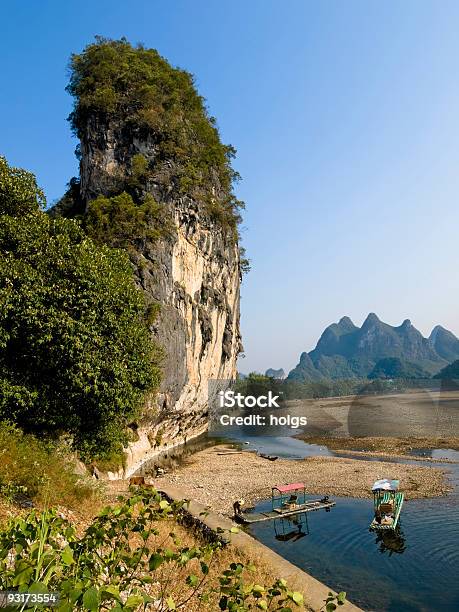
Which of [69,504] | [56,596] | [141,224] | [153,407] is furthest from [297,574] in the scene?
[141,224]

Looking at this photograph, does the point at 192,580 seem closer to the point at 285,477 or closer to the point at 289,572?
the point at 289,572

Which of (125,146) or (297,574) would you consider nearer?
(297,574)

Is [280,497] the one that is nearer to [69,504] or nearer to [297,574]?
[297,574]

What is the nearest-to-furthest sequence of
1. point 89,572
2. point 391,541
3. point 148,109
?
point 89,572, point 391,541, point 148,109

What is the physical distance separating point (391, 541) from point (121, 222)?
2641 centimetres

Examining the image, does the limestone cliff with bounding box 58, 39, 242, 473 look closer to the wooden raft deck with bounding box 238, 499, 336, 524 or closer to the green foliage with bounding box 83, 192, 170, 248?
the green foliage with bounding box 83, 192, 170, 248

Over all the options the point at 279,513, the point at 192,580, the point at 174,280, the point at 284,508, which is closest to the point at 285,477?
the point at 284,508

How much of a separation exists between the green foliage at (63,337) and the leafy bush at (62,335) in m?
0.04

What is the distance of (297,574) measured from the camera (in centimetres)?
1059

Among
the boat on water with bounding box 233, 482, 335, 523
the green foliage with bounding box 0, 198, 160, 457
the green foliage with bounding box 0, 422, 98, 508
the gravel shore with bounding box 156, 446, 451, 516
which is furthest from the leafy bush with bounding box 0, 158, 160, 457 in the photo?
the gravel shore with bounding box 156, 446, 451, 516

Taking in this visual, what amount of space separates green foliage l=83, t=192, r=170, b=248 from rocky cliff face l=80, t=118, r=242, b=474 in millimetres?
1123

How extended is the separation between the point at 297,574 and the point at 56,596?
10336 mm

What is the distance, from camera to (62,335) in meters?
15.6

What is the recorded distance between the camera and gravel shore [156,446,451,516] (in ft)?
80.7
